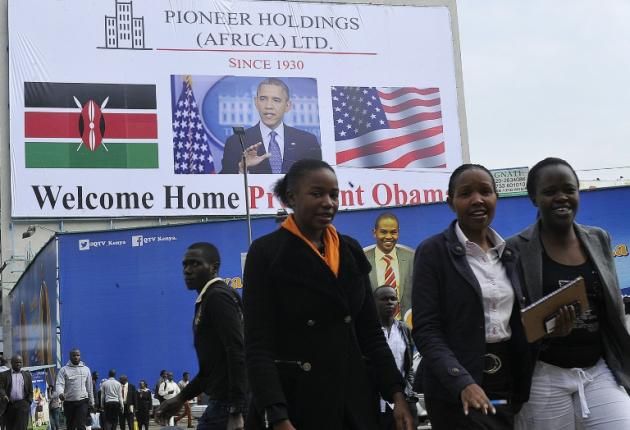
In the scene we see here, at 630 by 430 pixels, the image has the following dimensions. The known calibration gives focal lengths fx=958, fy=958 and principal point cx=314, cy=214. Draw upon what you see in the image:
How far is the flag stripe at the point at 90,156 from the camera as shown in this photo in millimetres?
39406

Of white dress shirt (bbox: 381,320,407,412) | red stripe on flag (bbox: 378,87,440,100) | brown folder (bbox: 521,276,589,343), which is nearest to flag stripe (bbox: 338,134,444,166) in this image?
red stripe on flag (bbox: 378,87,440,100)

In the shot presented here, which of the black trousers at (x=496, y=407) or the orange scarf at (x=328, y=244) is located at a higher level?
the orange scarf at (x=328, y=244)

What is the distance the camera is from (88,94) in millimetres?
40688

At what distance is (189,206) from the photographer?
4022 centimetres

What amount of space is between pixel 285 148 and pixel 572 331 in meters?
38.0

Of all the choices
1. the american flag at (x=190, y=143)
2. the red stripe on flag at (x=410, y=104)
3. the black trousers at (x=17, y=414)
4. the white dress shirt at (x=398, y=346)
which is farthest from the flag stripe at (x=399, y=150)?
the white dress shirt at (x=398, y=346)

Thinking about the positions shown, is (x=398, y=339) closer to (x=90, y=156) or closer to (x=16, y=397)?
(x=16, y=397)

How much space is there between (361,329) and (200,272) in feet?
5.90

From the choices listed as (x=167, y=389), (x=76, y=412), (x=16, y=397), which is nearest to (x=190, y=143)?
(x=167, y=389)

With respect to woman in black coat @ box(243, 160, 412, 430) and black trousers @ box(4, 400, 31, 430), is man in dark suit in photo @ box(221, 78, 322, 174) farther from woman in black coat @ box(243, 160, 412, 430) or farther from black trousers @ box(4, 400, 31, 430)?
woman in black coat @ box(243, 160, 412, 430)

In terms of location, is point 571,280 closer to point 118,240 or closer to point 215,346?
point 215,346

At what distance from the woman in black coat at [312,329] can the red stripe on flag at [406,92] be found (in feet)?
131

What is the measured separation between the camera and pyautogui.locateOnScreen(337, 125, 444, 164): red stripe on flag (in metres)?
42.5

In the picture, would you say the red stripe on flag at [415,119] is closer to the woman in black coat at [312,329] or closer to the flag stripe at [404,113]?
the flag stripe at [404,113]
